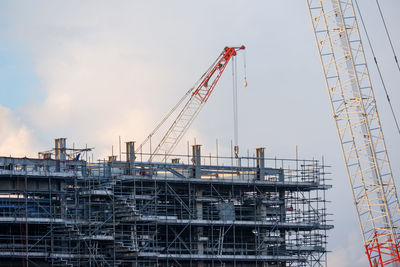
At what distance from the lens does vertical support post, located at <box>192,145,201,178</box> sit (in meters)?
102

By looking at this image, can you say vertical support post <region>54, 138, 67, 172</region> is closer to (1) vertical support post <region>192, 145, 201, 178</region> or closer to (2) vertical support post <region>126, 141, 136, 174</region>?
(2) vertical support post <region>126, 141, 136, 174</region>

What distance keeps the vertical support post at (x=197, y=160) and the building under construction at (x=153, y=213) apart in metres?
0.13

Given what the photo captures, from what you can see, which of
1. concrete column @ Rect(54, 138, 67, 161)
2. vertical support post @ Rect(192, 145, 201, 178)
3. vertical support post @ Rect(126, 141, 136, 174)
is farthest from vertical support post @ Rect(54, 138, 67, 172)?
vertical support post @ Rect(192, 145, 201, 178)

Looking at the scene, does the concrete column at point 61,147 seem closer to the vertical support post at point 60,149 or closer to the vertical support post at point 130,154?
the vertical support post at point 60,149

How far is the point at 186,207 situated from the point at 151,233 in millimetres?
5119

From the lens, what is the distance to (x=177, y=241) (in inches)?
4003

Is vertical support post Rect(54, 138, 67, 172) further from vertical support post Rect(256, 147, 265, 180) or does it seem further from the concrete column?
vertical support post Rect(256, 147, 265, 180)

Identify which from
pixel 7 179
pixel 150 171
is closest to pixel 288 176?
pixel 150 171

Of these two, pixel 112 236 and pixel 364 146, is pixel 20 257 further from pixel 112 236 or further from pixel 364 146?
pixel 364 146

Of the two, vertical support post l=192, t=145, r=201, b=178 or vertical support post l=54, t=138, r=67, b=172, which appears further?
vertical support post l=192, t=145, r=201, b=178

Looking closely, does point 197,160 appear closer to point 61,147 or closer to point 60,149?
point 61,147

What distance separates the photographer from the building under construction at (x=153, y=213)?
89.8 meters

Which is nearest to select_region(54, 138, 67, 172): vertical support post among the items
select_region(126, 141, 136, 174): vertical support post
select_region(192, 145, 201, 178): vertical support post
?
select_region(126, 141, 136, 174): vertical support post

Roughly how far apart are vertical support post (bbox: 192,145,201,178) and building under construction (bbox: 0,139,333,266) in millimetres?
126
